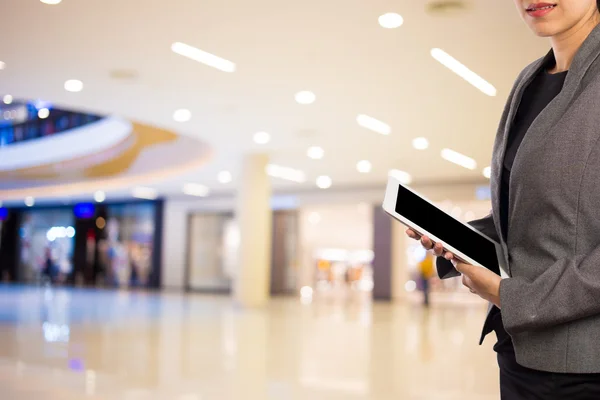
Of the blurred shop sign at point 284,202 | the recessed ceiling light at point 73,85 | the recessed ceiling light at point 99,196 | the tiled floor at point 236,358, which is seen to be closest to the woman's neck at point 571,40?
the tiled floor at point 236,358

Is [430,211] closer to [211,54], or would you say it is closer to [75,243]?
[211,54]

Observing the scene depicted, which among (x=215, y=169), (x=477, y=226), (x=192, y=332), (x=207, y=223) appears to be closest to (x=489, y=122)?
(x=192, y=332)

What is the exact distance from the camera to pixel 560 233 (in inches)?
55.8

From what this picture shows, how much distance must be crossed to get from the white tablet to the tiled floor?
529 centimetres

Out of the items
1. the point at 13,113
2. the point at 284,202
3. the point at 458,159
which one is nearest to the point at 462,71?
the point at 458,159

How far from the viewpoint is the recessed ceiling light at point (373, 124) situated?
1534 centimetres

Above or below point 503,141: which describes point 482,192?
above

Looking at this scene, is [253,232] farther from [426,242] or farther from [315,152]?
[426,242]

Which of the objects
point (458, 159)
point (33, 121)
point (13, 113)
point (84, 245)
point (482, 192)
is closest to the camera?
point (458, 159)

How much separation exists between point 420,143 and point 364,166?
468 centimetres

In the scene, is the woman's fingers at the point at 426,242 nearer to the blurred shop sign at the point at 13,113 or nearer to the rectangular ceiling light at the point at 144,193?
the blurred shop sign at the point at 13,113

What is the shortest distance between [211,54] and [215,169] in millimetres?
13153

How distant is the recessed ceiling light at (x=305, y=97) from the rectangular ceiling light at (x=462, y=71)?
3.32 meters

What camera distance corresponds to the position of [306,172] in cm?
2411
